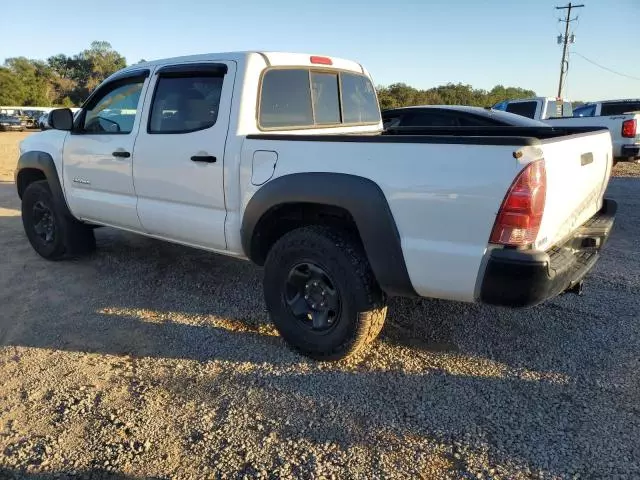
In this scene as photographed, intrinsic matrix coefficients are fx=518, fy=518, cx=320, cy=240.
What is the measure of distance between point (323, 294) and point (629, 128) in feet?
35.9

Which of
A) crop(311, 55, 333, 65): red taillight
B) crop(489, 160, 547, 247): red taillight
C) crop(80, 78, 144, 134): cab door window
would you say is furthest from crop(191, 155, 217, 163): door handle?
crop(489, 160, 547, 247): red taillight

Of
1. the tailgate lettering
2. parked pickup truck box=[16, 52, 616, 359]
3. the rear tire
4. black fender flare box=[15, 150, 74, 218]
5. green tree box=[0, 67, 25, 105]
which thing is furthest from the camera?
green tree box=[0, 67, 25, 105]

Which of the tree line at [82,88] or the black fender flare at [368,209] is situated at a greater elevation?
the tree line at [82,88]

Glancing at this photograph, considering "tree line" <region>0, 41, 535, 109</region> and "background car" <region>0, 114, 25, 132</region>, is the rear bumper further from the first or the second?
"background car" <region>0, 114, 25, 132</region>

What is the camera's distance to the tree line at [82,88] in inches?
1330

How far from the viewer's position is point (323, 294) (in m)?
3.26

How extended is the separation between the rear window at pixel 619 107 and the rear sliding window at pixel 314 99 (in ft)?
40.3

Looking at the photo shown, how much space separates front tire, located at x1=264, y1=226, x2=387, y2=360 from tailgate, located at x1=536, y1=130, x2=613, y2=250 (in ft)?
3.31

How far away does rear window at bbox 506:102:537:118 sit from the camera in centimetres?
1352

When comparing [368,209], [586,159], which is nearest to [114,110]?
[368,209]

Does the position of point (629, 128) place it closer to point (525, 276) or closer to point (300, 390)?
point (525, 276)

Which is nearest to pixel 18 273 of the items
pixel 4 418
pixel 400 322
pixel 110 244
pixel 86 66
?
pixel 110 244

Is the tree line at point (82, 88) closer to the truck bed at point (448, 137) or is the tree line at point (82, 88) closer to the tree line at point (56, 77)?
the tree line at point (56, 77)

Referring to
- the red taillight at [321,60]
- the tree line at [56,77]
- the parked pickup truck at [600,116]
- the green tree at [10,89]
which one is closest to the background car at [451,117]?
the red taillight at [321,60]
